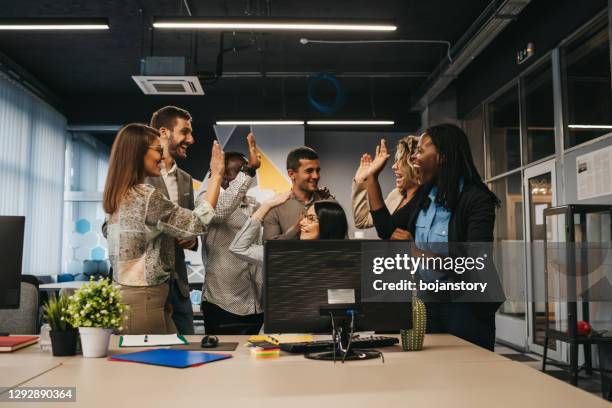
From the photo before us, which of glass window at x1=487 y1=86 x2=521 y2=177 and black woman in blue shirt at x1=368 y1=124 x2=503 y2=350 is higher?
glass window at x1=487 y1=86 x2=521 y2=177

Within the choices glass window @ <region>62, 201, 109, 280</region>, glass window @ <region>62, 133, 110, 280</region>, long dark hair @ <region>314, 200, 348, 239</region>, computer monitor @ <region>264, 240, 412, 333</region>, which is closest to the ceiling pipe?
long dark hair @ <region>314, 200, 348, 239</region>

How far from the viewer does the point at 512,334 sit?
6602 millimetres

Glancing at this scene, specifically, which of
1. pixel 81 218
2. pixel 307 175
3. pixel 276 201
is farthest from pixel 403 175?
pixel 81 218

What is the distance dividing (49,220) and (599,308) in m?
7.63

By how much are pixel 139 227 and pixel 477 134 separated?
6.66 metres

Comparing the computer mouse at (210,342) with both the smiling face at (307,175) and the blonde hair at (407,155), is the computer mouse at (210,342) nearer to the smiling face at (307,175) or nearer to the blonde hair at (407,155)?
the smiling face at (307,175)

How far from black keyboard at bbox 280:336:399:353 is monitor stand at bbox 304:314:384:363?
→ 1.8 inches

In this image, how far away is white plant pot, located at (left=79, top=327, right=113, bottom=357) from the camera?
→ 1.87 metres

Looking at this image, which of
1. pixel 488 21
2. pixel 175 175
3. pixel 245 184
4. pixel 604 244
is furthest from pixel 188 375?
pixel 488 21

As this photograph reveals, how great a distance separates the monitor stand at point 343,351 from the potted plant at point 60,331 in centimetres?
81

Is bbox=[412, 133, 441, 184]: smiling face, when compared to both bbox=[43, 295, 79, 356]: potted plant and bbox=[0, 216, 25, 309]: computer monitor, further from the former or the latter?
bbox=[0, 216, 25, 309]: computer monitor

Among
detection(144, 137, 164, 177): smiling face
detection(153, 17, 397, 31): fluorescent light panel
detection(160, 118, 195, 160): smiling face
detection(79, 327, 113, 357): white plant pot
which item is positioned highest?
detection(153, 17, 397, 31): fluorescent light panel

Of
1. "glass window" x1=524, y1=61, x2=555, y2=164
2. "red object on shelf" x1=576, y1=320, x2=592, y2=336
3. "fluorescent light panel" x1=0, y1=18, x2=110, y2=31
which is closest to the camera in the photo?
"red object on shelf" x1=576, y1=320, x2=592, y2=336

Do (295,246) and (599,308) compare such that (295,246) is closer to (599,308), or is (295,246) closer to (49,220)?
(599,308)
